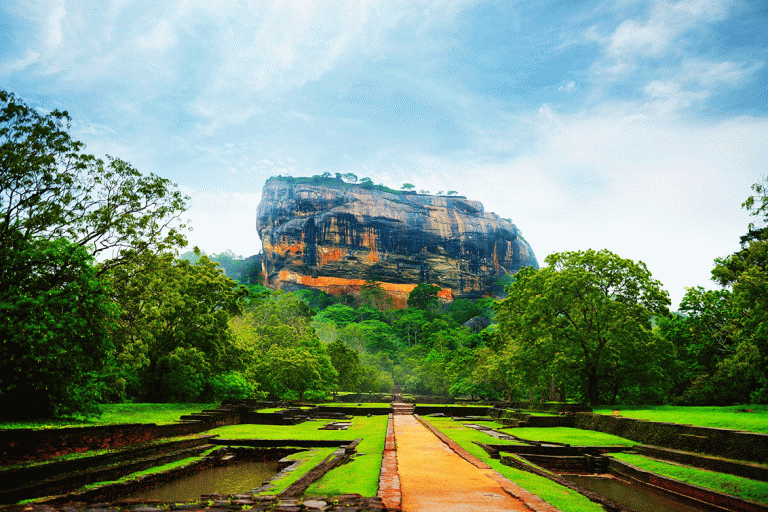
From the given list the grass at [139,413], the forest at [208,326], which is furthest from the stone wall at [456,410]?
the grass at [139,413]

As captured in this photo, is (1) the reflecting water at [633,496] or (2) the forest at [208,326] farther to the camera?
(2) the forest at [208,326]

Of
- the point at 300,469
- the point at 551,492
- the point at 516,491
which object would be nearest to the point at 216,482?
the point at 300,469

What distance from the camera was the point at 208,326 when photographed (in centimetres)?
2627

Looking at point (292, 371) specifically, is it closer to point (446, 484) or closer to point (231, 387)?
point (231, 387)

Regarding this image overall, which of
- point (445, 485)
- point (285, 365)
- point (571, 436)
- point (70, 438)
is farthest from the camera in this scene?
point (285, 365)

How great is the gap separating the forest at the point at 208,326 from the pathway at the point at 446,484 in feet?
33.3

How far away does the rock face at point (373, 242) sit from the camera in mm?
110125

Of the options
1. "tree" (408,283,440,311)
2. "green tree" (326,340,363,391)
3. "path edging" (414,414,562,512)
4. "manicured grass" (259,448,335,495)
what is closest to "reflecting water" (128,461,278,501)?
"manicured grass" (259,448,335,495)

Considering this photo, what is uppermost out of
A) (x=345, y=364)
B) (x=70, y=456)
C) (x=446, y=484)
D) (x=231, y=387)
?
(x=446, y=484)

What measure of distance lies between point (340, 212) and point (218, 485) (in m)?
102


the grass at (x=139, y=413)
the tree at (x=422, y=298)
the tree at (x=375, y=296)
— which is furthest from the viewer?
the tree at (x=375, y=296)

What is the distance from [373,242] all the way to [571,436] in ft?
320

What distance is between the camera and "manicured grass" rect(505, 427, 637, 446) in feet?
47.3

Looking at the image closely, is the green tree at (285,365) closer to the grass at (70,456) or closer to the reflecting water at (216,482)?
the reflecting water at (216,482)
